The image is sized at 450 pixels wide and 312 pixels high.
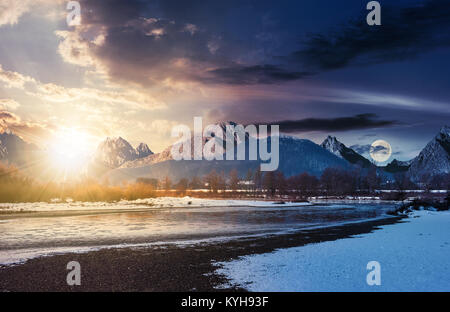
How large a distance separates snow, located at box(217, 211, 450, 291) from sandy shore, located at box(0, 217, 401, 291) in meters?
1.51

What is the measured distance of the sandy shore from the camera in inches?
573

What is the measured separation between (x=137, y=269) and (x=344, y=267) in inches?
423

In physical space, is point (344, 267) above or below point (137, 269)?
above

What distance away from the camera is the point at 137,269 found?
1750 cm

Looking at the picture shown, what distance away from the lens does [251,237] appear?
95.8 feet

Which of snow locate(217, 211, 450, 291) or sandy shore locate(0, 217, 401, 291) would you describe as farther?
sandy shore locate(0, 217, 401, 291)

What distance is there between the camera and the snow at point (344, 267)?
1396cm

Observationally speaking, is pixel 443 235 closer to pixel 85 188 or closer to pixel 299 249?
pixel 299 249

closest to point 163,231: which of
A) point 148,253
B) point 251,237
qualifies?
point 251,237

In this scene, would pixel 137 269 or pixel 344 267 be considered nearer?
pixel 344 267

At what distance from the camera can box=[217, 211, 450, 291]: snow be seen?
45.8 ft

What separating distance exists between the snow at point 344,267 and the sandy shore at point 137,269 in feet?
4.94
